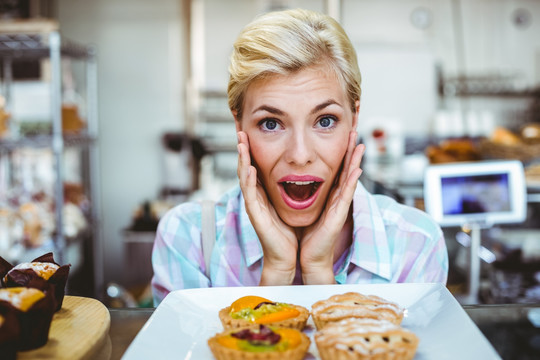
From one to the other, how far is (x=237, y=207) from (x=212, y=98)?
4458 mm

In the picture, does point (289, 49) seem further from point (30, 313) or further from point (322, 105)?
point (30, 313)

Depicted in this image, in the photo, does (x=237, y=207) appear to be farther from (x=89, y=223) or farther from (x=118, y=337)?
(x=89, y=223)

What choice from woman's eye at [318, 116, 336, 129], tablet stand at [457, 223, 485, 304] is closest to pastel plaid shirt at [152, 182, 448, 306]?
woman's eye at [318, 116, 336, 129]

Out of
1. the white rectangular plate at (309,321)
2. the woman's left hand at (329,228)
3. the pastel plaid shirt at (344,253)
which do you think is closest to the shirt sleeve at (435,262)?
the pastel plaid shirt at (344,253)

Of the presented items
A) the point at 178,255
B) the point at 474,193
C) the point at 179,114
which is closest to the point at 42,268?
the point at 178,255

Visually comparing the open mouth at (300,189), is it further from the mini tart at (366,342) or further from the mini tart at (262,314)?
the mini tart at (366,342)

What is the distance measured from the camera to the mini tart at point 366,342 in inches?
27.7

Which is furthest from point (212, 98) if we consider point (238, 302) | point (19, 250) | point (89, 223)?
point (238, 302)

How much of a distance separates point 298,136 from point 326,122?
91 millimetres

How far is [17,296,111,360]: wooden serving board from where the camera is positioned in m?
0.69

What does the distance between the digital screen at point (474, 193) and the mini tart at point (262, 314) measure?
1.31 m

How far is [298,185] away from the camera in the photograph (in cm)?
123

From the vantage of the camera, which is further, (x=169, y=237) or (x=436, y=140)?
(x=436, y=140)

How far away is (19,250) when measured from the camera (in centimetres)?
270
